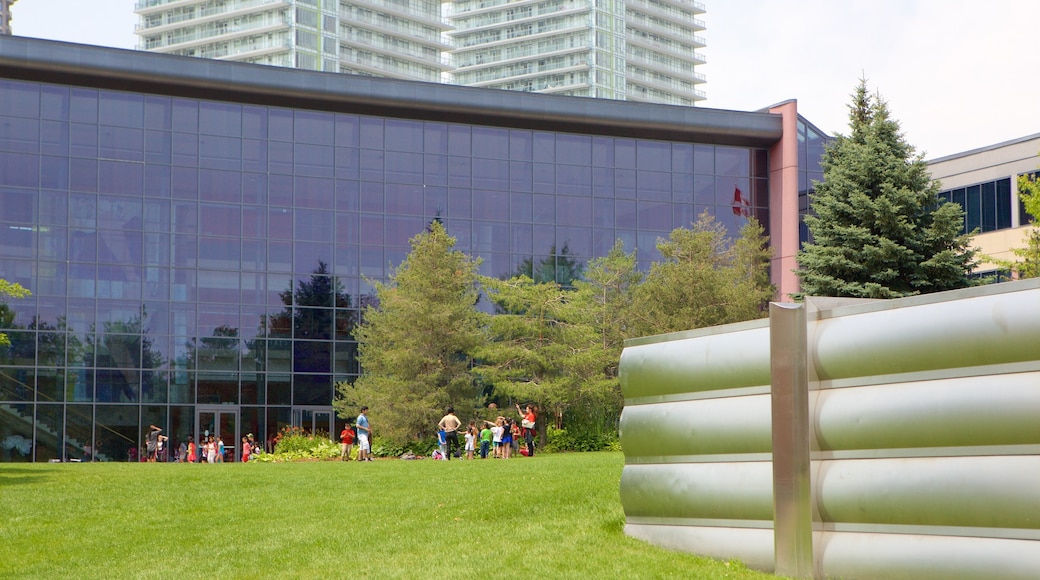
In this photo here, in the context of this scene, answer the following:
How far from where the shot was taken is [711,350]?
28.8ft

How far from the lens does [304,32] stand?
140000 millimetres

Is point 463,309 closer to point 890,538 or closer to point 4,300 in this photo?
point 4,300

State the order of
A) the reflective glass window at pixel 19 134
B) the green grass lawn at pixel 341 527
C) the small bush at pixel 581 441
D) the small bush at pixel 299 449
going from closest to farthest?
the green grass lawn at pixel 341 527
the small bush at pixel 581 441
the small bush at pixel 299 449
the reflective glass window at pixel 19 134

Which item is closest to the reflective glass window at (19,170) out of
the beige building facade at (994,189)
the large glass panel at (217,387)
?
the large glass panel at (217,387)

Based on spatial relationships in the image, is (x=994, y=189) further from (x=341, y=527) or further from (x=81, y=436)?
(x=341, y=527)

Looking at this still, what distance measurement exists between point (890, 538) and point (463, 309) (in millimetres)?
34197

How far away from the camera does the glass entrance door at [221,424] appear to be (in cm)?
4841

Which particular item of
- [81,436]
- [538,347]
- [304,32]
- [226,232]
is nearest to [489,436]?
[538,347]

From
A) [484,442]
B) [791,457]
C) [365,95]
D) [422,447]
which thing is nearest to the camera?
[791,457]

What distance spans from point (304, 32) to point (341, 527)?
133 m

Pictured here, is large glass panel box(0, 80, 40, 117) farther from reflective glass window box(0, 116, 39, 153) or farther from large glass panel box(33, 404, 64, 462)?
large glass panel box(33, 404, 64, 462)

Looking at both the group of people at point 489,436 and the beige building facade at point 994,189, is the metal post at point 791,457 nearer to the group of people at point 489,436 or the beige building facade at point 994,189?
the group of people at point 489,436

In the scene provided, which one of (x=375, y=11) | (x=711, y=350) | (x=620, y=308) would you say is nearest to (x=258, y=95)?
(x=620, y=308)

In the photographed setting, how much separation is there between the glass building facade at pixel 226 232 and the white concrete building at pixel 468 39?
89.7 meters
